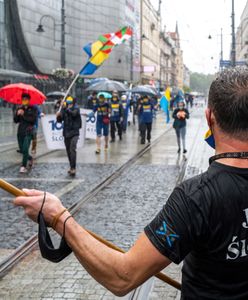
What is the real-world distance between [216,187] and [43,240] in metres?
0.61

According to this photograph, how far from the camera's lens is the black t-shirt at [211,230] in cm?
179

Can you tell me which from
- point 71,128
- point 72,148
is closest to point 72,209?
point 72,148

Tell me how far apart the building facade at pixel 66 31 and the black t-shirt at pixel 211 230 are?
33.0 meters

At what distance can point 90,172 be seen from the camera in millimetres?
12195

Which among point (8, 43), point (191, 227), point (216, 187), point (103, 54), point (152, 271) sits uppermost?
point (8, 43)

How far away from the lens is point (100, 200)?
898cm

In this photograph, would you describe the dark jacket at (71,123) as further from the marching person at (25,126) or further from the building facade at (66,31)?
the building facade at (66,31)

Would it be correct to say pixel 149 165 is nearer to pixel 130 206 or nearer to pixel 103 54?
pixel 103 54

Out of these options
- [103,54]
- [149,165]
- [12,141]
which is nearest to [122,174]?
[149,165]

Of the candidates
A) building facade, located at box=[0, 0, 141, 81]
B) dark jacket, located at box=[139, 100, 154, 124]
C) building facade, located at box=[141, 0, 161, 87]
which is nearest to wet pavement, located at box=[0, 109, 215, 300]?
dark jacket, located at box=[139, 100, 154, 124]

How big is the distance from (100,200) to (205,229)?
7.21 m

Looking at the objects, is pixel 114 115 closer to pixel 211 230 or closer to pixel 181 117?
pixel 181 117

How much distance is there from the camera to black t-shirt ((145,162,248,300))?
5.87 ft

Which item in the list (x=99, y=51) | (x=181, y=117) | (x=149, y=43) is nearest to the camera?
(x=99, y=51)
